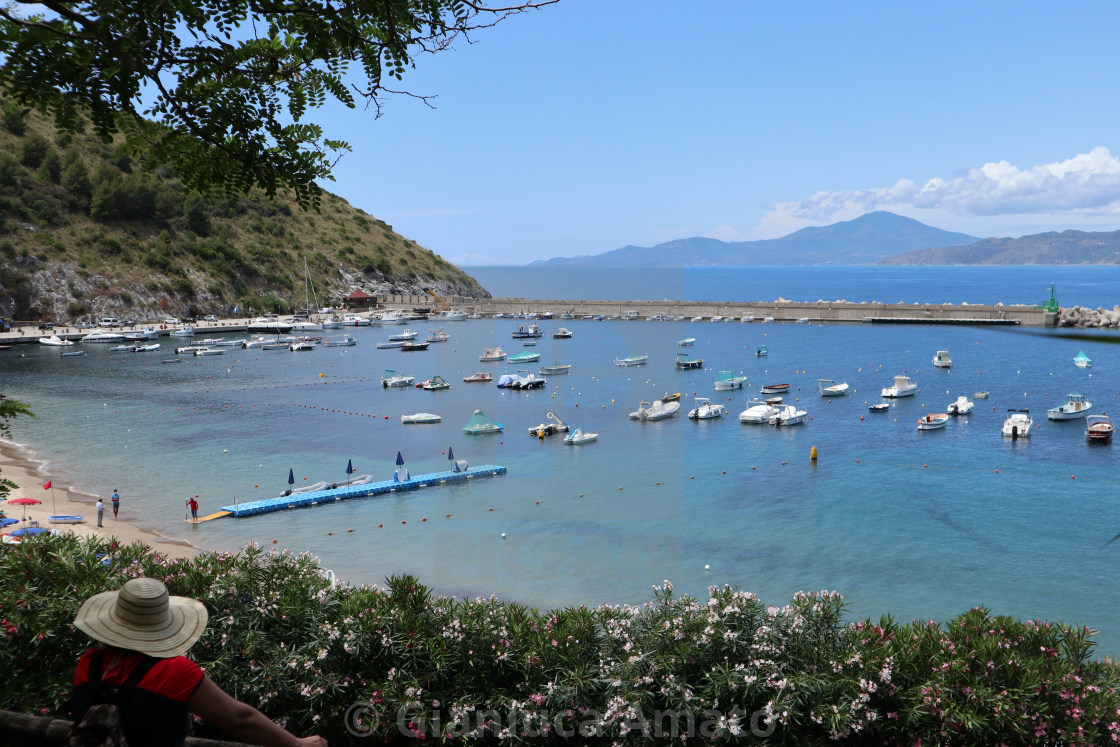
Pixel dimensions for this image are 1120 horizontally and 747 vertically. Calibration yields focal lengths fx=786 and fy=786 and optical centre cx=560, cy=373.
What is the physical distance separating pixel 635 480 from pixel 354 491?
1185 centimetres

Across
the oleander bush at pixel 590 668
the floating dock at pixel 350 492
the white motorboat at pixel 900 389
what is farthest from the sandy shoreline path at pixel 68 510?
the white motorboat at pixel 900 389

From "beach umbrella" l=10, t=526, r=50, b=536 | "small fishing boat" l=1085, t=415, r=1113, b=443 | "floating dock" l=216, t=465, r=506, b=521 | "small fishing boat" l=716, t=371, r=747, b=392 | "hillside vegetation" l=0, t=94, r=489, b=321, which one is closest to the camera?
"beach umbrella" l=10, t=526, r=50, b=536

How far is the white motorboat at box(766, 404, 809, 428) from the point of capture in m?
46.5

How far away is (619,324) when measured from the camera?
383 feet

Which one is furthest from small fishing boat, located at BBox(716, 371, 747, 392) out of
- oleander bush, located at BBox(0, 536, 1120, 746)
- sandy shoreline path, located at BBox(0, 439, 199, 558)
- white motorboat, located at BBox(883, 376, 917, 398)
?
oleander bush, located at BBox(0, 536, 1120, 746)

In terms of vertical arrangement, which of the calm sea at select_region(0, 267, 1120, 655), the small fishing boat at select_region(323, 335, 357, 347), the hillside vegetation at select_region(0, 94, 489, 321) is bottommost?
the calm sea at select_region(0, 267, 1120, 655)

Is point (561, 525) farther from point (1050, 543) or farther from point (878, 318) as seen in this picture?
point (878, 318)

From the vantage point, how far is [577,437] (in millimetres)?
41969

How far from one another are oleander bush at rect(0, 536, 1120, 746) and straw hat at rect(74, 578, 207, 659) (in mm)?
3163

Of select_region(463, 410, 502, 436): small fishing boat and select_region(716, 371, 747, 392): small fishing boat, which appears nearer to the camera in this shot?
select_region(463, 410, 502, 436): small fishing boat

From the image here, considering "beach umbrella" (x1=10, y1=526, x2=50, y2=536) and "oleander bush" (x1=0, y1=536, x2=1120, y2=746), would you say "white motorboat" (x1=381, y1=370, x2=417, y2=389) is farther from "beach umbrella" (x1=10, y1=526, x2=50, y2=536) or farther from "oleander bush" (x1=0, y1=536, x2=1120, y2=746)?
"oleander bush" (x1=0, y1=536, x2=1120, y2=746)

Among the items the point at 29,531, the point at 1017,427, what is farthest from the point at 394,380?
the point at 29,531

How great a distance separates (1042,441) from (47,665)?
46598mm

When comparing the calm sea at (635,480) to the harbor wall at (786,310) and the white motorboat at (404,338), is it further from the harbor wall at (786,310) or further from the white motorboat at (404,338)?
the harbor wall at (786,310)
